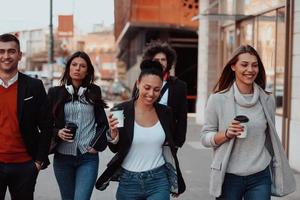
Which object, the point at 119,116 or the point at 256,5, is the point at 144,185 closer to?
the point at 119,116

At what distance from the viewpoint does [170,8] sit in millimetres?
24953

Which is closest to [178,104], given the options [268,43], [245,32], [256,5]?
[268,43]

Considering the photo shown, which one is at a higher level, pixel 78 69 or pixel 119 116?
pixel 78 69

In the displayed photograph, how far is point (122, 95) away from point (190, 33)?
8.30 meters

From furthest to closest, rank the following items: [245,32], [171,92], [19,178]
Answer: [245,32], [171,92], [19,178]

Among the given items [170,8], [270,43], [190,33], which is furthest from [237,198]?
[190,33]

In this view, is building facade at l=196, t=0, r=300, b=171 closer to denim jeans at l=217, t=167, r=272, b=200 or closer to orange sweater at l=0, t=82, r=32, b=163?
denim jeans at l=217, t=167, r=272, b=200

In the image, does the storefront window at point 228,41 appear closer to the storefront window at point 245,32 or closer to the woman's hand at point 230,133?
the storefront window at point 245,32

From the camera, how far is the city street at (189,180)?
Result: 723cm

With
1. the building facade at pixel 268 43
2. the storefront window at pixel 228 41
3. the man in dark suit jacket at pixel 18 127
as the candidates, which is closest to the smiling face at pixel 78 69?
the man in dark suit jacket at pixel 18 127

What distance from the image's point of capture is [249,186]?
3.88 meters

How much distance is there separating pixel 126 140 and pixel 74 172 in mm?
1130

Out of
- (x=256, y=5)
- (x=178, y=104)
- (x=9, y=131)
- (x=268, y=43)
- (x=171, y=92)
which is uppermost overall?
(x=256, y=5)

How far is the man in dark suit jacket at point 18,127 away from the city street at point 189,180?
297 centimetres
